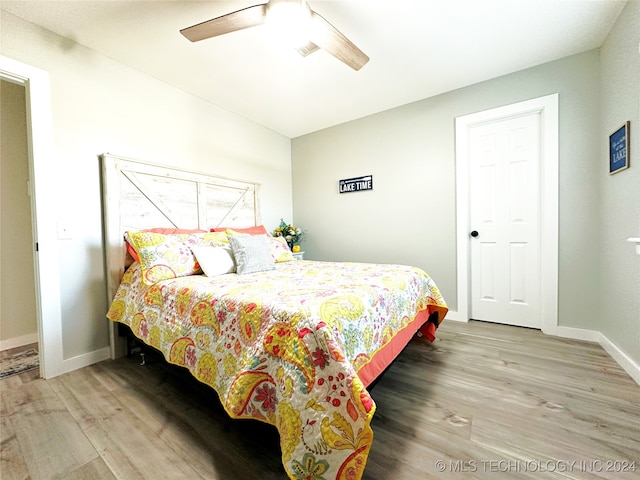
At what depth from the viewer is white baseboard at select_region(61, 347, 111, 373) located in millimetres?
1932

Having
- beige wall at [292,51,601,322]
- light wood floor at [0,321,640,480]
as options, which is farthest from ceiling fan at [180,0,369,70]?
light wood floor at [0,321,640,480]

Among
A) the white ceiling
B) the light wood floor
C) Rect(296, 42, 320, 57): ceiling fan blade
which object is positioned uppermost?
the white ceiling

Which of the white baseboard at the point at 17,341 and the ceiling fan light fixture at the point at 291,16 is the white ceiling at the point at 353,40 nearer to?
the ceiling fan light fixture at the point at 291,16

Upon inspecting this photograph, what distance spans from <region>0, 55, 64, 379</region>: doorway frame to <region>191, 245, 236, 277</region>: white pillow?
96 cm

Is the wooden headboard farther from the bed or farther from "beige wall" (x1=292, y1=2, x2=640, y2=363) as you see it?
"beige wall" (x1=292, y1=2, x2=640, y2=363)

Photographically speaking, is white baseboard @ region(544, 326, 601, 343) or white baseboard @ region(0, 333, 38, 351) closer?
white baseboard @ region(544, 326, 601, 343)

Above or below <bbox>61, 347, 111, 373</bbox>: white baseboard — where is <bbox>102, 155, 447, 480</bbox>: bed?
above

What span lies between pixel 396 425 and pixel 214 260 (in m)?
1.66

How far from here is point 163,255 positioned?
1956mm

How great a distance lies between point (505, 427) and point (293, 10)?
98.5 inches

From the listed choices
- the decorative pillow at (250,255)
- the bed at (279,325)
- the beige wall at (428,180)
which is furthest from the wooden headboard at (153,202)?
the beige wall at (428,180)

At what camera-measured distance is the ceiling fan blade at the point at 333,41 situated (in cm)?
151

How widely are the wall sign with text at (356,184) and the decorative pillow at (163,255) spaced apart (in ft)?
7.05

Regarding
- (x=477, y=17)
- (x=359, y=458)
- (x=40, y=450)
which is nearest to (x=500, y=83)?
(x=477, y=17)
